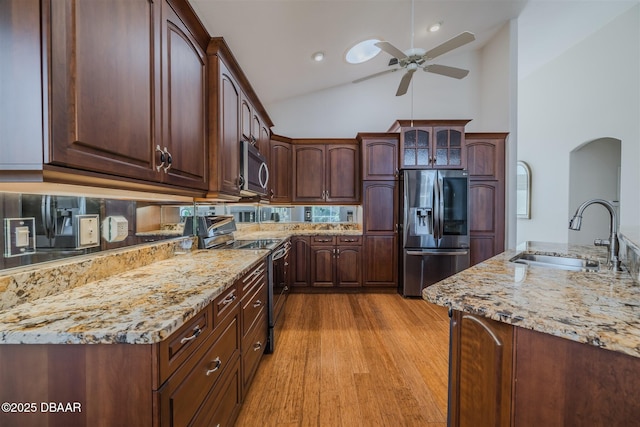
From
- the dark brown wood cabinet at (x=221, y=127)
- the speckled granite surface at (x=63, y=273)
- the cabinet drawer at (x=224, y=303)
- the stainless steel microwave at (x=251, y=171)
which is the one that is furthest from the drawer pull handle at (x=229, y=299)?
the stainless steel microwave at (x=251, y=171)

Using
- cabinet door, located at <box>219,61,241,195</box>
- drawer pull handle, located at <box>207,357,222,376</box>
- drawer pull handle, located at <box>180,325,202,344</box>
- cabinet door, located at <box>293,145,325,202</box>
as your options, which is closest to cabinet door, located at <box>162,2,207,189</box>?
cabinet door, located at <box>219,61,241,195</box>

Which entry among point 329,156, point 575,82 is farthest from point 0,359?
point 575,82

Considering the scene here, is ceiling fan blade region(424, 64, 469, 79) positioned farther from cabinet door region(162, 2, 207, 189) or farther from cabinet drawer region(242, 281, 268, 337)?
cabinet drawer region(242, 281, 268, 337)

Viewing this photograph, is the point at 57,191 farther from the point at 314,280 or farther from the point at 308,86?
the point at 308,86

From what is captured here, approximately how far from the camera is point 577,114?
15.0 feet

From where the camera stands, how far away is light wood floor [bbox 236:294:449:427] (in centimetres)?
159

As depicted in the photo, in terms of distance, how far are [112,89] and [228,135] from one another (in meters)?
0.97

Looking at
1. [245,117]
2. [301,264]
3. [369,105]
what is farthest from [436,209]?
[245,117]

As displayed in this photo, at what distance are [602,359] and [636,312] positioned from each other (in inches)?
11.3

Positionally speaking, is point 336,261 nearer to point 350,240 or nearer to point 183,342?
point 350,240

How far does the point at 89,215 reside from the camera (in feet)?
4.02

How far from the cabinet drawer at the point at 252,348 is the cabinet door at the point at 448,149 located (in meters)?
2.94

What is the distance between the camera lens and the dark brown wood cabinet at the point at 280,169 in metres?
3.70

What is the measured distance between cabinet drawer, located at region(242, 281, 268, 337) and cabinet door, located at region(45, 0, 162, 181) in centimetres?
89
